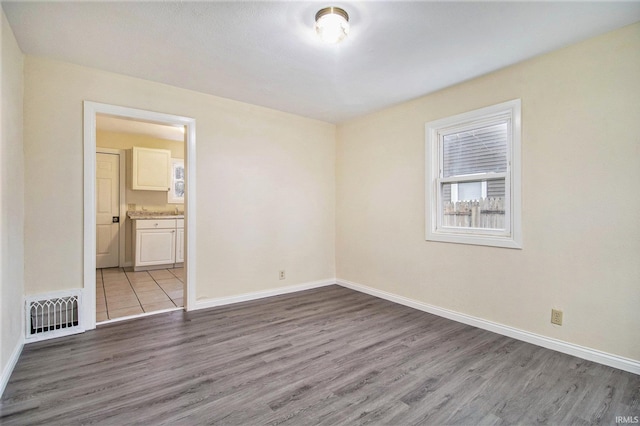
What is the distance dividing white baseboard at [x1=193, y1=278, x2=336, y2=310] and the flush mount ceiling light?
2.93 m

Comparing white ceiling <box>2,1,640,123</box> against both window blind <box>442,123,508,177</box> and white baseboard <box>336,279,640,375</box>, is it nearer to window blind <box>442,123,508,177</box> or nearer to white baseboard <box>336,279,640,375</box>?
window blind <box>442,123,508,177</box>

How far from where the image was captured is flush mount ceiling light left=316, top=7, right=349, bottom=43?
1934mm

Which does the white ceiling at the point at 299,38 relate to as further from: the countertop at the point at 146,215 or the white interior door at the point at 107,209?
the white interior door at the point at 107,209

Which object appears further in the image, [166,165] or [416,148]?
[166,165]

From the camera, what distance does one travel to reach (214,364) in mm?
2236

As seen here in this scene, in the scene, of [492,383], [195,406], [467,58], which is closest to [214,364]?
[195,406]

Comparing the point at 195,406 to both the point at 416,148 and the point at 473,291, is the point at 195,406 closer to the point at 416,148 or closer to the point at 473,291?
the point at 473,291

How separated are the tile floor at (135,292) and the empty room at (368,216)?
0.07 meters

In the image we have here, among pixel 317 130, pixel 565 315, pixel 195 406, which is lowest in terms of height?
pixel 195 406

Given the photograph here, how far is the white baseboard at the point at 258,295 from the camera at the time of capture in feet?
11.4

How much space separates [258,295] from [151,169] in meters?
3.61

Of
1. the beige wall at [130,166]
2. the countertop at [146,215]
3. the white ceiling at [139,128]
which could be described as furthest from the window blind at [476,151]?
the beige wall at [130,166]

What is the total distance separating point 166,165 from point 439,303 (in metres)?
5.41

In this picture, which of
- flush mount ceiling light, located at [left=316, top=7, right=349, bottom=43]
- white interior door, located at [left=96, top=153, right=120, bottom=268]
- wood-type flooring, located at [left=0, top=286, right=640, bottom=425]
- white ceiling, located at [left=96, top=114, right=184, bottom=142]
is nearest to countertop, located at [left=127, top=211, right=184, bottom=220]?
white interior door, located at [left=96, top=153, right=120, bottom=268]
